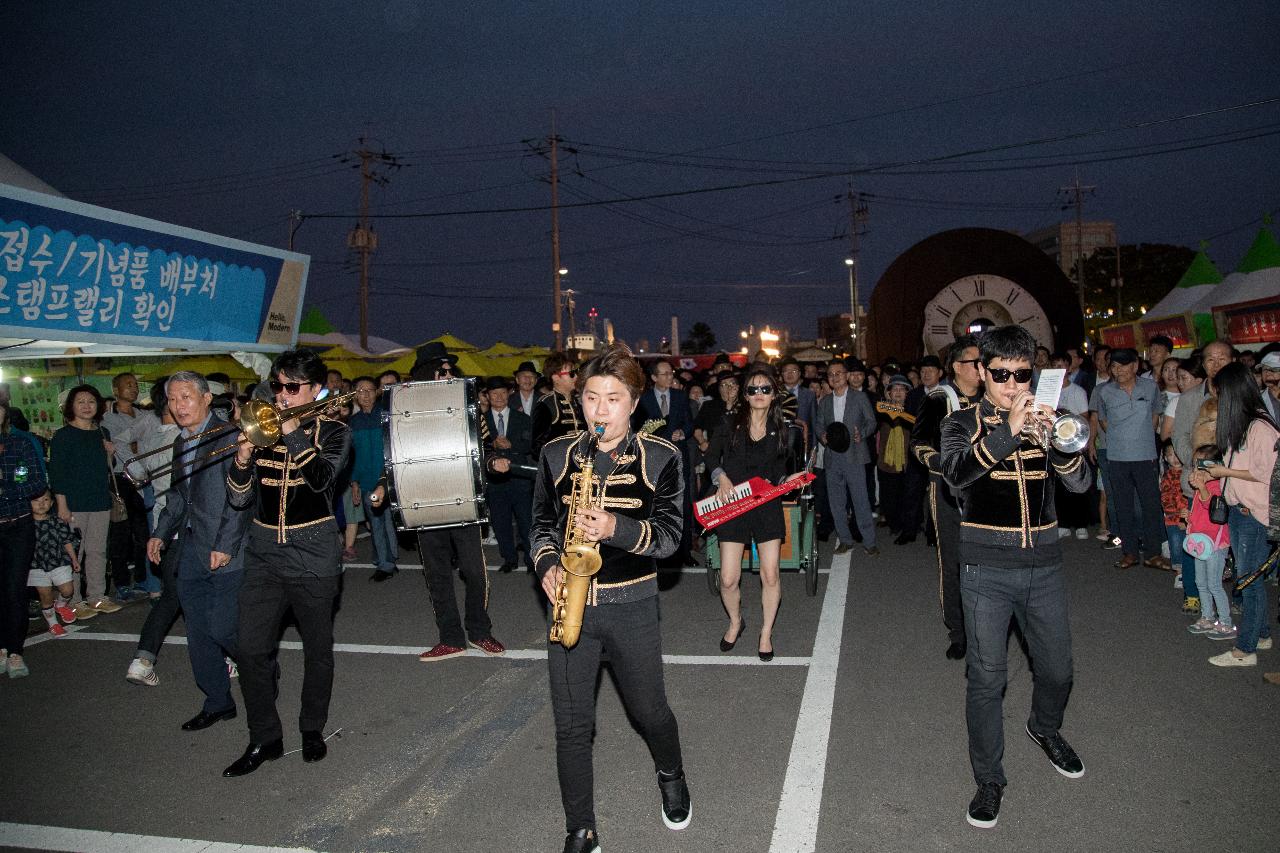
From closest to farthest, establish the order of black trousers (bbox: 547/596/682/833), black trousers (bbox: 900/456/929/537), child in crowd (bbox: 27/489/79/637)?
black trousers (bbox: 547/596/682/833)
child in crowd (bbox: 27/489/79/637)
black trousers (bbox: 900/456/929/537)

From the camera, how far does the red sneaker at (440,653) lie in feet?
22.1

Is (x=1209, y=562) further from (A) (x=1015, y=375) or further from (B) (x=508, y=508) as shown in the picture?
(B) (x=508, y=508)

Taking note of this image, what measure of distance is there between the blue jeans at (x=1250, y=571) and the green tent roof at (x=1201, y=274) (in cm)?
2401

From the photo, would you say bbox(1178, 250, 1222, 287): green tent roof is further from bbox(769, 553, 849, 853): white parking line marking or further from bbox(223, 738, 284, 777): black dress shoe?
bbox(223, 738, 284, 777): black dress shoe

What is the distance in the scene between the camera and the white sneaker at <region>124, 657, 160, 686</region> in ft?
20.9

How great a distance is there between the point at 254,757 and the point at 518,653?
2286mm

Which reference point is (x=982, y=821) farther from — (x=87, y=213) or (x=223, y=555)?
(x=87, y=213)

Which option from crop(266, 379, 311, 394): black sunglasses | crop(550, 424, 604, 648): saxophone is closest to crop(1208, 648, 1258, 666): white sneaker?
crop(550, 424, 604, 648): saxophone

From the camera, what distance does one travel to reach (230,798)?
457cm

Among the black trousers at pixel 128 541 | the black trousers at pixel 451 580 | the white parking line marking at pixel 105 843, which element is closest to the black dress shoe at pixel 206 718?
the white parking line marking at pixel 105 843

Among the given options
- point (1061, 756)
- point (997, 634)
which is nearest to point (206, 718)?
point (997, 634)

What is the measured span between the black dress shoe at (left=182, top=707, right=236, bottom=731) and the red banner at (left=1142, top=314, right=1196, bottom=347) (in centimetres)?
2248

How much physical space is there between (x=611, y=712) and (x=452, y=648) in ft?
6.04

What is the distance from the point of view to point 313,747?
16.4 feet
